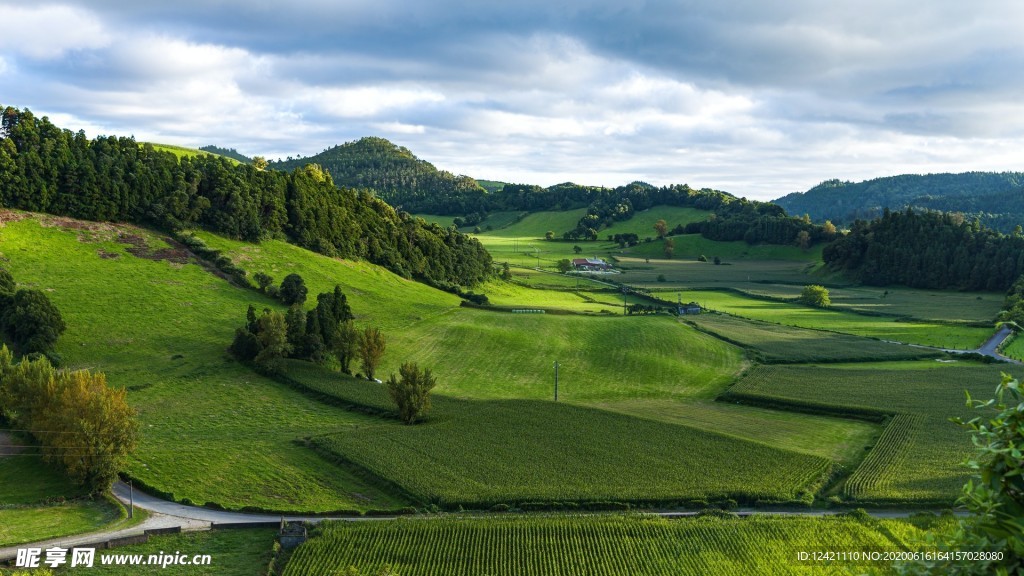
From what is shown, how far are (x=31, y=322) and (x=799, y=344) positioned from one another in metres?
94.5

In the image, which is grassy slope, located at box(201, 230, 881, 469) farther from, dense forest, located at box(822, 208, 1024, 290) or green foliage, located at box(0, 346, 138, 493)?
dense forest, located at box(822, 208, 1024, 290)

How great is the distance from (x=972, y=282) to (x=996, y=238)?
14059mm

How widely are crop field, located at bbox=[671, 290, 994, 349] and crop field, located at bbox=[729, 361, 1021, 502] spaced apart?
19.9 m

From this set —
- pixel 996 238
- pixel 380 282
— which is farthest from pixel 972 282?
pixel 380 282

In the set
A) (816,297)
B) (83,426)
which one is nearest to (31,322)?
(83,426)

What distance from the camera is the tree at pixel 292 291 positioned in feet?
329

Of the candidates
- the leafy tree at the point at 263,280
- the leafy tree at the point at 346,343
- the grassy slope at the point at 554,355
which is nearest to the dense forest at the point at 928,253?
the grassy slope at the point at 554,355

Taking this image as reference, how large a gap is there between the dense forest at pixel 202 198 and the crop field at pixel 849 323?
52.3m

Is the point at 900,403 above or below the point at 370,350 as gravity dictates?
below

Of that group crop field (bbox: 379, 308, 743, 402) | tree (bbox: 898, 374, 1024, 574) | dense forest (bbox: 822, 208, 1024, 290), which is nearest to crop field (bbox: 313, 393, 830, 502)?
crop field (bbox: 379, 308, 743, 402)

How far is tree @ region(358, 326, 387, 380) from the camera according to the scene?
267ft

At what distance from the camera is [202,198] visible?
113 metres

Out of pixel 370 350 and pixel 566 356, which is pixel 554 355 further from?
pixel 370 350

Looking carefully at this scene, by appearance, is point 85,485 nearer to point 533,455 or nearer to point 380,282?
point 533,455
